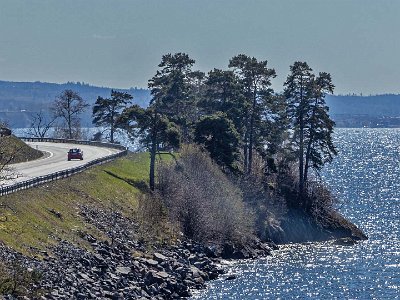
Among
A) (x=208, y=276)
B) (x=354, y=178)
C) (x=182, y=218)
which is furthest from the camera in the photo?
(x=354, y=178)

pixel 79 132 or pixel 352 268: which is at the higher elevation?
pixel 79 132

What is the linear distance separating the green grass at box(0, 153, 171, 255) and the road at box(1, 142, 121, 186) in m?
3.02

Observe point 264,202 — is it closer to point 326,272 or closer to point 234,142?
point 234,142

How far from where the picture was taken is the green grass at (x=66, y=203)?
5244 cm

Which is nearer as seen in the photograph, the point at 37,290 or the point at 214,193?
the point at 37,290

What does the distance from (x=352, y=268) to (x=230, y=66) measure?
32.9 meters

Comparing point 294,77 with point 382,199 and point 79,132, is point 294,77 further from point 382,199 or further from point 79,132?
point 79,132

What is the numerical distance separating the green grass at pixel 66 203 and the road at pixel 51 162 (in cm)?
302

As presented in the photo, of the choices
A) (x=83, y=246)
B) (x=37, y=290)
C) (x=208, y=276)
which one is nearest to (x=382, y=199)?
(x=208, y=276)

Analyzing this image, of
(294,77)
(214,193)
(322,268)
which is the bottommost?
(322,268)

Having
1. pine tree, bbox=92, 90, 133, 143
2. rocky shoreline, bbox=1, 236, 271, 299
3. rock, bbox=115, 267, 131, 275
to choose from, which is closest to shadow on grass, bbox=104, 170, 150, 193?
rocky shoreline, bbox=1, 236, 271, 299

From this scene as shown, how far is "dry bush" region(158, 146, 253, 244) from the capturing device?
72.8m

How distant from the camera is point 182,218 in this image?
2867 inches

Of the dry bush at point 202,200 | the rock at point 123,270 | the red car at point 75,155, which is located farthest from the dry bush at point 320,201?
the rock at point 123,270
